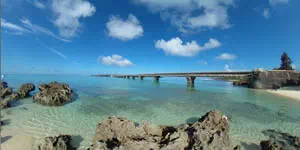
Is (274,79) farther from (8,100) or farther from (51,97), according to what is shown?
(8,100)

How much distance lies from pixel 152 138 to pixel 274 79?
3742 cm

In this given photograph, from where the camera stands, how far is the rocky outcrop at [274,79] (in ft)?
92.8

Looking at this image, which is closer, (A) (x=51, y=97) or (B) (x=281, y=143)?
(B) (x=281, y=143)

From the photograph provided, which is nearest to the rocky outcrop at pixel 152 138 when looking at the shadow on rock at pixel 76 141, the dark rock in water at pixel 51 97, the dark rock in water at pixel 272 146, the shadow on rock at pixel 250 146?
the shadow on rock at pixel 76 141

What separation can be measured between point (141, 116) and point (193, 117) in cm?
387

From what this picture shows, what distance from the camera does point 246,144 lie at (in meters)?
6.19

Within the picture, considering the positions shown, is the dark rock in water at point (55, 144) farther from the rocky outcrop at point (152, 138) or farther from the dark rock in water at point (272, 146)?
the dark rock in water at point (272, 146)

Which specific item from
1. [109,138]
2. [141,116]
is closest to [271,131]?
[141,116]

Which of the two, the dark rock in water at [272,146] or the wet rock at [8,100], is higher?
the wet rock at [8,100]

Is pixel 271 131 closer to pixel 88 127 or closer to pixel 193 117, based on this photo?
pixel 193 117

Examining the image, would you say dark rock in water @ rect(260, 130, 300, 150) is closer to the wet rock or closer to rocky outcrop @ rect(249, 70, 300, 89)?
the wet rock

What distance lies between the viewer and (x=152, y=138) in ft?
17.3

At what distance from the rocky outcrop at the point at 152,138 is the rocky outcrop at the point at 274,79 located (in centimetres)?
3401

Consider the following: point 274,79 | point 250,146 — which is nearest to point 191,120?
point 250,146
